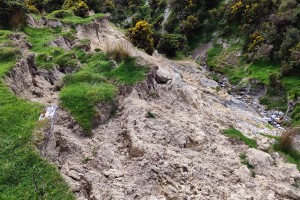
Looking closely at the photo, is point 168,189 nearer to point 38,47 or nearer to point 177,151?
point 177,151

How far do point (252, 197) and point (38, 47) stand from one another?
522 inches

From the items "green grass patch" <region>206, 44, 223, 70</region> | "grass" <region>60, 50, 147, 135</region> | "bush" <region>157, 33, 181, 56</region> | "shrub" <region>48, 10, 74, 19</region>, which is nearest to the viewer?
"grass" <region>60, 50, 147, 135</region>

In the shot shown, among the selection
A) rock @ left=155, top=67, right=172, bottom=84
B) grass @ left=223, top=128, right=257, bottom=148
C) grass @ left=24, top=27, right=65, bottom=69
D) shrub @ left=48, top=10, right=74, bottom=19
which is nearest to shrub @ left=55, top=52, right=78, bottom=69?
grass @ left=24, top=27, right=65, bottom=69

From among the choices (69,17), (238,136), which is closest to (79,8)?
(69,17)

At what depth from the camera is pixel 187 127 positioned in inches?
512

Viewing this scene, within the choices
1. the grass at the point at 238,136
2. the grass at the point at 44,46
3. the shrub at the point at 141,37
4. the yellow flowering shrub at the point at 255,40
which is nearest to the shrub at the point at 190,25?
the yellow flowering shrub at the point at 255,40

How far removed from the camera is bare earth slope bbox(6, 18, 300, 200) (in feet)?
29.7

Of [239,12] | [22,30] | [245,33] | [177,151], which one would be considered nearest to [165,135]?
[177,151]

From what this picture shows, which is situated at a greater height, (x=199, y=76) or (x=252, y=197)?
(x=252, y=197)

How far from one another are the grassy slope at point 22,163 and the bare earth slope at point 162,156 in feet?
1.74

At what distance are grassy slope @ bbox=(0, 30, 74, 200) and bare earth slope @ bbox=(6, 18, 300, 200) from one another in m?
0.53

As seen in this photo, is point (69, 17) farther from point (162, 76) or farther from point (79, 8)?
point (162, 76)

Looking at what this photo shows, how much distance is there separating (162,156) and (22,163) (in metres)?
4.35

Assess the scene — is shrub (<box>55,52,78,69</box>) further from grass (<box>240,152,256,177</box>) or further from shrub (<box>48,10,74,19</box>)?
shrub (<box>48,10,74,19</box>)
